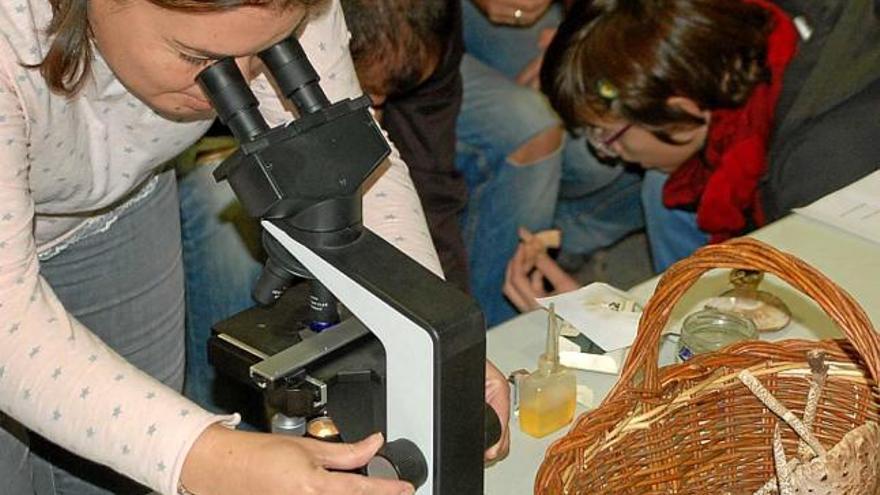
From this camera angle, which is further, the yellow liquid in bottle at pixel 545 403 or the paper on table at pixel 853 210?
the paper on table at pixel 853 210

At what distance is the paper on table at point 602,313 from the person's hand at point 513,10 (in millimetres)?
1087

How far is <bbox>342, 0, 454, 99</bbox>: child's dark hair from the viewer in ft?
6.13

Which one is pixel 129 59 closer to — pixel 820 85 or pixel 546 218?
pixel 820 85

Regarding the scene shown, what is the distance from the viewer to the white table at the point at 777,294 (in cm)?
129

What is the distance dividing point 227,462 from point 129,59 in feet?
1.11

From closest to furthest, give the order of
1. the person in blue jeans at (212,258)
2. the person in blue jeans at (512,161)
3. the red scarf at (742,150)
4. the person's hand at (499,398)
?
1. the person's hand at (499,398)
2. the person in blue jeans at (212,258)
3. the red scarf at (742,150)
4. the person in blue jeans at (512,161)

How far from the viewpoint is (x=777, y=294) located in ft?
4.98

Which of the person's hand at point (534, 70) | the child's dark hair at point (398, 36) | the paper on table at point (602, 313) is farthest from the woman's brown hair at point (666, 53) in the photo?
the paper on table at point (602, 313)

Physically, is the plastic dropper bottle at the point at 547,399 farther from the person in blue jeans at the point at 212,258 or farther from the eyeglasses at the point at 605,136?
the eyeglasses at the point at 605,136

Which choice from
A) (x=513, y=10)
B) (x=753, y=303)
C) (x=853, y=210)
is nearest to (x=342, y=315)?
(x=753, y=303)

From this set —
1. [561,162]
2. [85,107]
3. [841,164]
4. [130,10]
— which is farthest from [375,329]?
[561,162]

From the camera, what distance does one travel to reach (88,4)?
1.09 metres

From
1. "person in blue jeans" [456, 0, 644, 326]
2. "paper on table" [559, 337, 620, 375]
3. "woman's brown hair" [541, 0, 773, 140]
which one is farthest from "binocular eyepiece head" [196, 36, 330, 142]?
"person in blue jeans" [456, 0, 644, 326]

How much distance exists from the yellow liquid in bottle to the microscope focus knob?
1.17 ft
